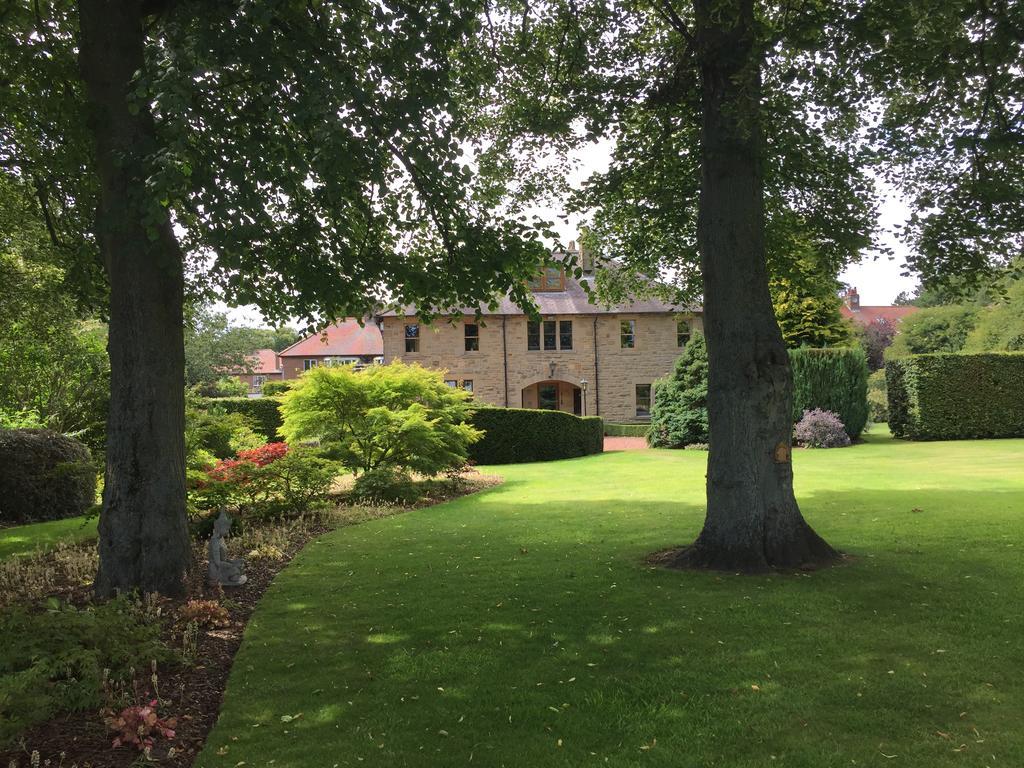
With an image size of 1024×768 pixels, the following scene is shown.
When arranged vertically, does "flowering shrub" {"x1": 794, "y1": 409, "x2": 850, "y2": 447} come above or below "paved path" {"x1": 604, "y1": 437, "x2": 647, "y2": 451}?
above

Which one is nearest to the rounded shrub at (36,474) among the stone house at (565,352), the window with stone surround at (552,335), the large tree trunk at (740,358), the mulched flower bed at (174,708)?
the mulched flower bed at (174,708)

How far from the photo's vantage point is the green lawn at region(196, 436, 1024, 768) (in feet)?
12.6

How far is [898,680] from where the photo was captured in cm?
458

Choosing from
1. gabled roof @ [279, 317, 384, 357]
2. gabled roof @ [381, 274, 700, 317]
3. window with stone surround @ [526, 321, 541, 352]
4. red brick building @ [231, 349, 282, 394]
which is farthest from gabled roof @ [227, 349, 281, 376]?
window with stone surround @ [526, 321, 541, 352]

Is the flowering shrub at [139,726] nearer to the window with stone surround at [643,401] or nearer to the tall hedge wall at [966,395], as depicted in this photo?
the tall hedge wall at [966,395]

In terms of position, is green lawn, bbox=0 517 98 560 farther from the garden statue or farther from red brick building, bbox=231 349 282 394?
red brick building, bbox=231 349 282 394

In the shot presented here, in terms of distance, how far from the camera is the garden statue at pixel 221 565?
7.33 m

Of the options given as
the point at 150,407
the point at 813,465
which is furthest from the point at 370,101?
the point at 813,465

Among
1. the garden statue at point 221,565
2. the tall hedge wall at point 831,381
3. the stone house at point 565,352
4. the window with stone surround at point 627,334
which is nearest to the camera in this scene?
the garden statue at point 221,565

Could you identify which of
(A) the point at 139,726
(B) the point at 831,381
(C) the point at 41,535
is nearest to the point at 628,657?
(A) the point at 139,726

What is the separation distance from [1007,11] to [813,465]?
1350cm

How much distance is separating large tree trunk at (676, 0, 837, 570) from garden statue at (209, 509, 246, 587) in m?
4.59

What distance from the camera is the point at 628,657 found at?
5.10 meters

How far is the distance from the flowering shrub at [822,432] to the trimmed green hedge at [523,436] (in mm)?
7493
